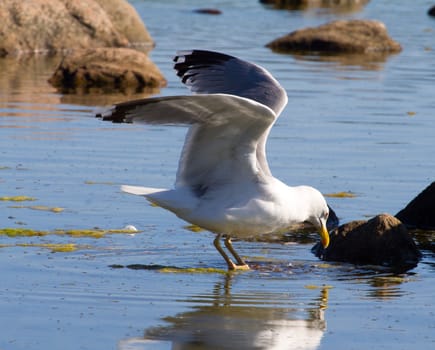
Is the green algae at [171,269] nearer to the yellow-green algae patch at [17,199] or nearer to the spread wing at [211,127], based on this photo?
the spread wing at [211,127]

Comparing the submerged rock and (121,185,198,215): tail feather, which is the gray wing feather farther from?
the submerged rock

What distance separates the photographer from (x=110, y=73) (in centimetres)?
2127

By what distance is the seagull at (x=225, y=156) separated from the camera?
8.40 m

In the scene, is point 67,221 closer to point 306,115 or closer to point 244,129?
point 244,129

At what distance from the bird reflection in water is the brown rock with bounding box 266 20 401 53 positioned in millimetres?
20777

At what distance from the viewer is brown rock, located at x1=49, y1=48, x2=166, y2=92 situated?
21.1 meters

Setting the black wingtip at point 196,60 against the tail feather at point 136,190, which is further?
the black wingtip at point 196,60

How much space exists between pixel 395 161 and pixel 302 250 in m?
4.29

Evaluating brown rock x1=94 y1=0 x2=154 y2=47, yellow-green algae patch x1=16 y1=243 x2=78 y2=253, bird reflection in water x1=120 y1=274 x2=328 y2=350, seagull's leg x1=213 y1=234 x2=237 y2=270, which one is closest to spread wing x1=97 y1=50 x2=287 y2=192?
seagull's leg x1=213 y1=234 x2=237 y2=270

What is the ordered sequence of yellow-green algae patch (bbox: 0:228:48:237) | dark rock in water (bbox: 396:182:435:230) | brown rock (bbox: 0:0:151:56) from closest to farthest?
yellow-green algae patch (bbox: 0:228:48:237) < dark rock in water (bbox: 396:182:435:230) < brown rock (bbox: 0:0:151:56)

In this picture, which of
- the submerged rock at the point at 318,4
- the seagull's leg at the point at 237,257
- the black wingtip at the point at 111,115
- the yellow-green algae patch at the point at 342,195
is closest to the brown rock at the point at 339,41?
the yellow-green algae patch at the point at 342,195

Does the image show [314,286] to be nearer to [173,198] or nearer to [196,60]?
[173,198]

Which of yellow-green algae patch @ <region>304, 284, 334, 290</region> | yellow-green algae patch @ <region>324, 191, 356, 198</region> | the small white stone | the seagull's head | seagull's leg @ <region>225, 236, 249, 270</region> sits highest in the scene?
the seagull's head

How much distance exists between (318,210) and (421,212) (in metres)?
2.16
